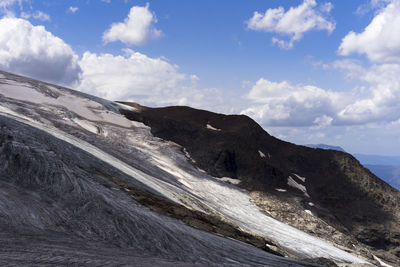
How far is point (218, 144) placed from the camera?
2630 inches

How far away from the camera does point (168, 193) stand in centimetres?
2795

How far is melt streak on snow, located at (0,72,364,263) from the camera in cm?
3309

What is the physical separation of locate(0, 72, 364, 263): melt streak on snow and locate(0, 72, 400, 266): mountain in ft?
0.92

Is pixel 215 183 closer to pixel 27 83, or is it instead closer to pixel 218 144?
pixel 218 144

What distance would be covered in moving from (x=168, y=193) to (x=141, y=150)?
77.4ft

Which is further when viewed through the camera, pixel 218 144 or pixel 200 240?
pixel 218 144

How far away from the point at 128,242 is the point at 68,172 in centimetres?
637

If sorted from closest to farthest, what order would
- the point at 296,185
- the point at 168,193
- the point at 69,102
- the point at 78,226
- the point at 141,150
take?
the point at 78,226 < the point at 168,193 < the point at 141,150 < the point at 69,102 < the point at 296,185

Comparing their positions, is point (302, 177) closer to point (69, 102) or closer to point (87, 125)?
point (87, 125)

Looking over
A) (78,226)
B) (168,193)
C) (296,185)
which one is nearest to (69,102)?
(168,193)

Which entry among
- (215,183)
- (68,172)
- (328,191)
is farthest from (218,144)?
(68,172)

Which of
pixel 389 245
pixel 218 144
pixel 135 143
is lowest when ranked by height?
pixel 389 245

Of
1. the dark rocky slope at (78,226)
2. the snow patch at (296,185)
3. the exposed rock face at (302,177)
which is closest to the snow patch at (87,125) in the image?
the exposed rock face at (302,177)

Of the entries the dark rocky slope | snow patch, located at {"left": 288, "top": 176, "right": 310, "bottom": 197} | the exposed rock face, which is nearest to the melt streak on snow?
snow patch, located at {"left": 288, "top": 176, "right": 310, "bottom": 197}
